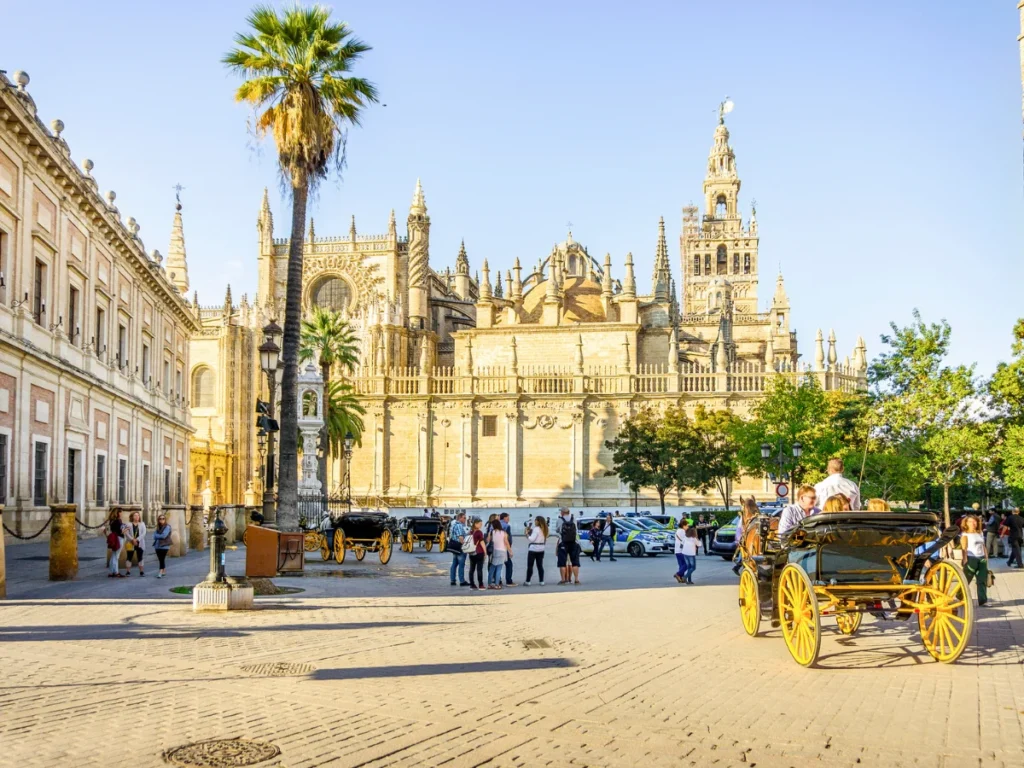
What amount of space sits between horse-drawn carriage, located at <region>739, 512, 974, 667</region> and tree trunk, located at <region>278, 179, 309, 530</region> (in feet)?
33.7

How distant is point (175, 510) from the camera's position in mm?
A: 24141

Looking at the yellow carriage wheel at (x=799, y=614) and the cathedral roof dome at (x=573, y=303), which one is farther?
the cathedral roof dome at (x=573, y=303)

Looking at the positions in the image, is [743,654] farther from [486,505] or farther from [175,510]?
[486,505]

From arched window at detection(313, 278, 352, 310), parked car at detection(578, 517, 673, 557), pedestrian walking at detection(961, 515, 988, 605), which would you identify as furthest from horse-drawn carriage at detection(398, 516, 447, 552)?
arched window at detection(313, 278, 352, 310)

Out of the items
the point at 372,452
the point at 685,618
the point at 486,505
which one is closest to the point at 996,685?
the point at 685,618

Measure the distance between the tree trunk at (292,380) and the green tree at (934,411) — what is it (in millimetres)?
20306

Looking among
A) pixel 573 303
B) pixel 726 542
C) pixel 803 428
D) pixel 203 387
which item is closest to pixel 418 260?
pixel 573 303

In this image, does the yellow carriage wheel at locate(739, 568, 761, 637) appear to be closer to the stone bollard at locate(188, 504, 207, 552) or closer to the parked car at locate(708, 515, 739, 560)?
the parked car at locate(708, 515, 739, 560)

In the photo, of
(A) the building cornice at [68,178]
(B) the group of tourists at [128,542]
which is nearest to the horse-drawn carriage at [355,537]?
(B) the group of tourists at [128,542]

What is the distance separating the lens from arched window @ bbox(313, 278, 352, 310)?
227 ft

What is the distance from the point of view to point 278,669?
28.8ft

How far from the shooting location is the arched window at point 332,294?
2719 inches

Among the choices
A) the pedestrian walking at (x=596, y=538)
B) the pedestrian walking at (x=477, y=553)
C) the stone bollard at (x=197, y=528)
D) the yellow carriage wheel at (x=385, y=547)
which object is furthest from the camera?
the pedestrian walking at (x=596, y=538)

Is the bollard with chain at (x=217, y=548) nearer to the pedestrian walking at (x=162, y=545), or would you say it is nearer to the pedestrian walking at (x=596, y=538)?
the pedestrian walking at (x=162, y=545)
